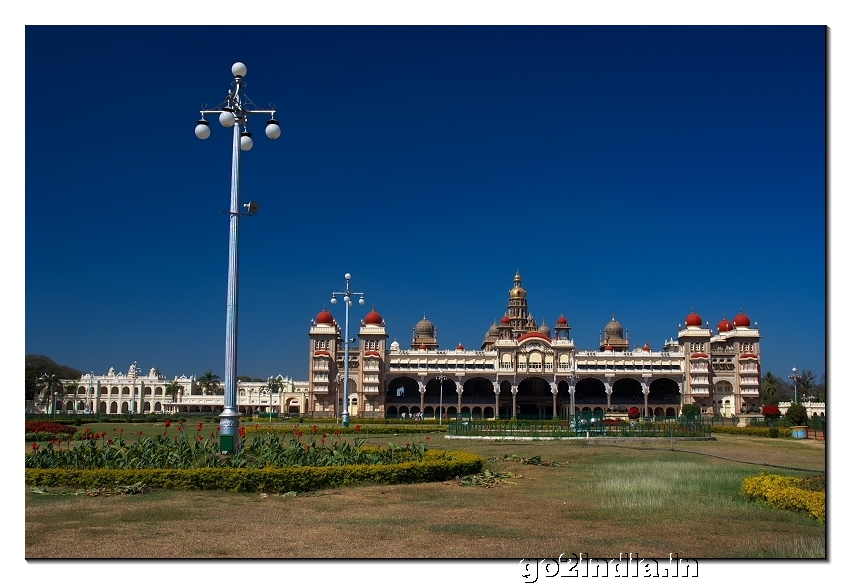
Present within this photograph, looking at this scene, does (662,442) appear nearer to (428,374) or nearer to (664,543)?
(664,543)

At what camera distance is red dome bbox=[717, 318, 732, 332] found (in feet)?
299

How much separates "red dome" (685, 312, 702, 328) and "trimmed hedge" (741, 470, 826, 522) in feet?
247

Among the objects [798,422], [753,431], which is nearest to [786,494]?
[753,431]

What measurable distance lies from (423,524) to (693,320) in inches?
3178

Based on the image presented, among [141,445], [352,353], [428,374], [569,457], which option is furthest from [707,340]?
[141,445]

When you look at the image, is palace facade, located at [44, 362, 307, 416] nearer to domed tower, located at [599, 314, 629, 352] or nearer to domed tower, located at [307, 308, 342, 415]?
domed tower, located at [307, 308, 342, 415]

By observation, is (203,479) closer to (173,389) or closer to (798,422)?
(798,422)

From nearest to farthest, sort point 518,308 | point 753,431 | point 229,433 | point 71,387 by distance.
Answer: point 229,433 → point 753,431 → point 71,387 → point 518,308

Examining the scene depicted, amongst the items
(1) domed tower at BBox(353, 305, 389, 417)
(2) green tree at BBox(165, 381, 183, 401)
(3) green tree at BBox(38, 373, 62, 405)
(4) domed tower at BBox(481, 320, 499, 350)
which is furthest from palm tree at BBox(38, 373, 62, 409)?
(4) domed tower at BBox(481, 320, 499, 350)

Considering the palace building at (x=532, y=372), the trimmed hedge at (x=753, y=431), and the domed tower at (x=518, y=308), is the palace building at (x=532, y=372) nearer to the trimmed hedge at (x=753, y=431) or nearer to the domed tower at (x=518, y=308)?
the domed tower at (x=518, y=308)

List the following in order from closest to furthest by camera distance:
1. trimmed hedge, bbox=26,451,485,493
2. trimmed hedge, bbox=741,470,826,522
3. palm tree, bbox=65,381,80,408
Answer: trimmed hedge, bbox=741,470,826,522 → trimmed hedge, bbox=26,451,485,493 → palm tree, bbox=65,381,80,408

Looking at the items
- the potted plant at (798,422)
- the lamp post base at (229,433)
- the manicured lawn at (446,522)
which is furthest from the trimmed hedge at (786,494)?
the potted plant at (798,422)

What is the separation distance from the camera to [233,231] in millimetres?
17312

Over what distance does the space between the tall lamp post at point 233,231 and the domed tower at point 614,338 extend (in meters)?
85.6
